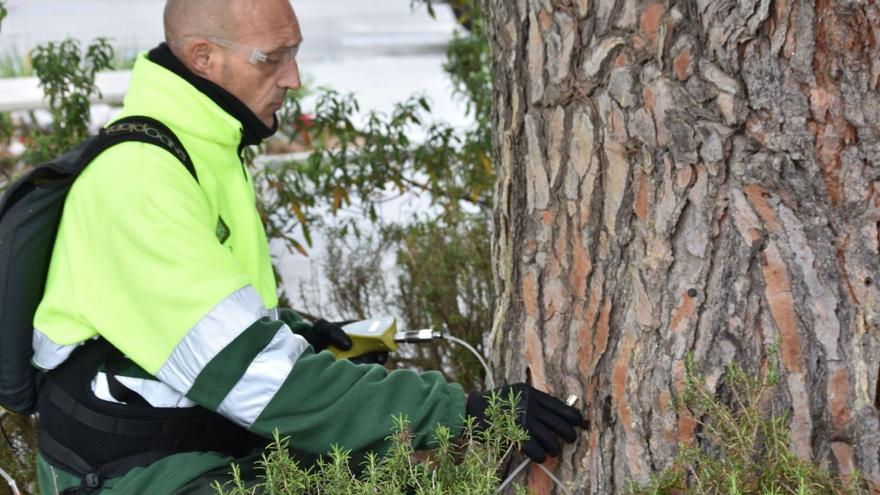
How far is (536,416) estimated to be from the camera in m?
2.70

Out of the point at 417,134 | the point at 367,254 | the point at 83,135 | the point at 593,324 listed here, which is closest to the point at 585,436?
the point at 593,324

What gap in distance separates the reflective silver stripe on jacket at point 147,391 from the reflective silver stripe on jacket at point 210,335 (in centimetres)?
18

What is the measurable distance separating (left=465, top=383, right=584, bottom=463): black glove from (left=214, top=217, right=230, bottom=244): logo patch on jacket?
657mm

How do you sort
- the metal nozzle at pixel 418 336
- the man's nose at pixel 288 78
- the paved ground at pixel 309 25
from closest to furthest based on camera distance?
the man's nose at pixel 288 78 < the metal nozzle at pixel 418 336 < the paved ground at pixel 309 25

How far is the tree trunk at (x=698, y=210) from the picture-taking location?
96.0 inches

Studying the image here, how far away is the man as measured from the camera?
2.55 m

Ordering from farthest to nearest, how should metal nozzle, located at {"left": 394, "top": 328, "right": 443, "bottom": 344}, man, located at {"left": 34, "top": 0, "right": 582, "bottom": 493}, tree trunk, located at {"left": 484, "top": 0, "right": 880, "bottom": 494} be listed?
metal nozzle, located at {"left": 394, "top": 328, "right": 443, "bottom": 344}, man, located at {"left": 34, "top": 0, "right": 582, "bottom": 493}, tree trunk, located at {"left": 484, "top": 0, "right": 880, "bottom": 494}

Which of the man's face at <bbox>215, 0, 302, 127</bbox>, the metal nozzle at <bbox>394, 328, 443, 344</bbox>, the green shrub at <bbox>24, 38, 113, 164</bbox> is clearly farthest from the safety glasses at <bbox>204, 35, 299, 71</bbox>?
→ the green shrub at <bbox>24, 38, 113, 164</bbox>

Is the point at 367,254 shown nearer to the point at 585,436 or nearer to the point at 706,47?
the point at 585,436

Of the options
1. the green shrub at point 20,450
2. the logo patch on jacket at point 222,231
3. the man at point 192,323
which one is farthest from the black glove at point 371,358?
the green shrub at point 20,450

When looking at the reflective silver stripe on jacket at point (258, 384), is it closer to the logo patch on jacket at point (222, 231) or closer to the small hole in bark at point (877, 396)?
the logo patch on jacket at point (222, 231)

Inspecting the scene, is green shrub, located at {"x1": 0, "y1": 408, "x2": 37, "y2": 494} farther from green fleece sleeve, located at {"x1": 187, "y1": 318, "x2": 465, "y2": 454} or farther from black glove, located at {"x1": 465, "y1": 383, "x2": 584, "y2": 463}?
black glove, located at {"x1": 465, "y1": 383, "x2": 584, "y2": 463}

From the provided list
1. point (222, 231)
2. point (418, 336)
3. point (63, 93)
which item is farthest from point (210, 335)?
point (63, 93)

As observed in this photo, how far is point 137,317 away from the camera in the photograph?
8.51 ft
